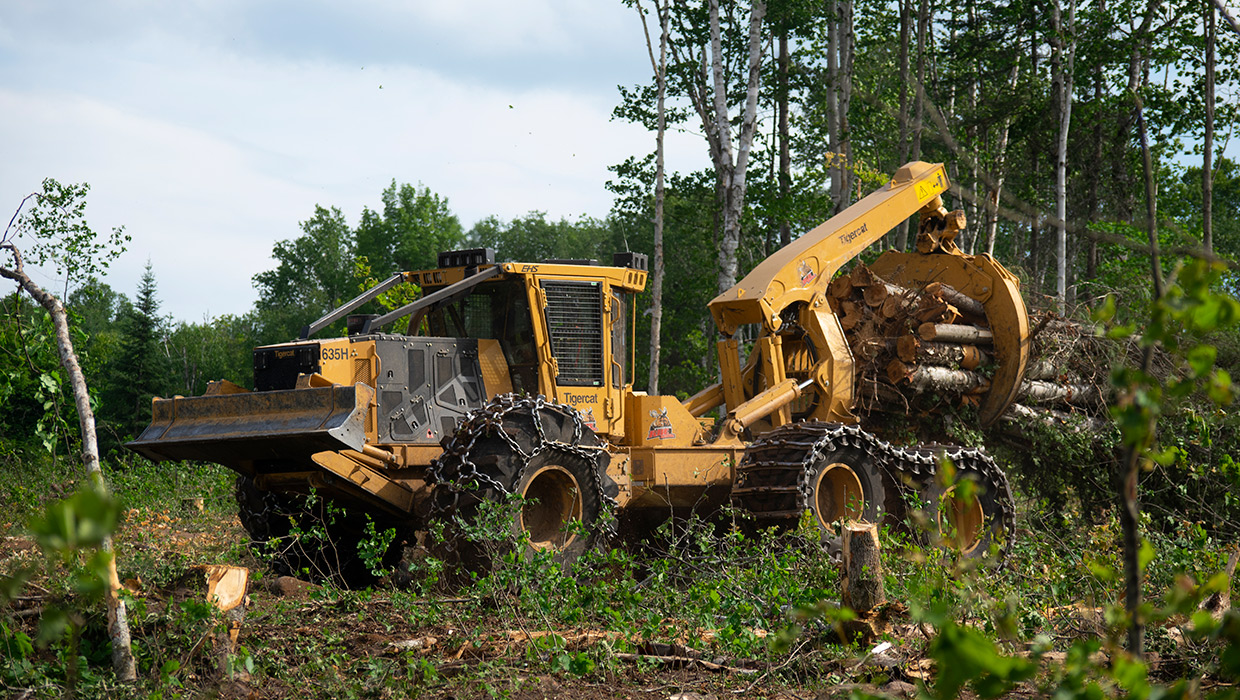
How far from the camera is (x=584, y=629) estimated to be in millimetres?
6754

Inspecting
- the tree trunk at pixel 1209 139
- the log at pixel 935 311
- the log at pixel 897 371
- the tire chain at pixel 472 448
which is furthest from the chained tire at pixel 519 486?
the tree trunk at pixel 1209 139

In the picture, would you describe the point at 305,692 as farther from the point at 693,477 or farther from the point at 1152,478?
the point at 1152,478

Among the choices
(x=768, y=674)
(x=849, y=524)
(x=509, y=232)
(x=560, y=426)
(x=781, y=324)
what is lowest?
(x=768, y=674)

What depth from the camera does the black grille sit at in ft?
32.3

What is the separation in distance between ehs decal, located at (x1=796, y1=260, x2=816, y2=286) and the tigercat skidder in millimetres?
14

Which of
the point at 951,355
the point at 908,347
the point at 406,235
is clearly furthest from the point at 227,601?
the point at 406,235

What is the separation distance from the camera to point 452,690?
554 centimetres

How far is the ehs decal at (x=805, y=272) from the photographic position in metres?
10.9

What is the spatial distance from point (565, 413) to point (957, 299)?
5010mm

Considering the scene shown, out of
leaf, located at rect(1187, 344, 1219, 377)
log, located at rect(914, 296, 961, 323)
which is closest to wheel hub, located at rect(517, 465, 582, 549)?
log, located at rect(914, 296, 961, 323)

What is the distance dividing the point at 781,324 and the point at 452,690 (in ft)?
20.8

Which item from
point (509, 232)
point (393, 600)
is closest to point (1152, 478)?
point (393, 600)

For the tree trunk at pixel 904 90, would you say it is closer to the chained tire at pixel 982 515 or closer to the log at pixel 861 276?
the log at pixel 861 276

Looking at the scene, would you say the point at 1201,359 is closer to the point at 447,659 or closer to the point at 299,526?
the point at 447,659
